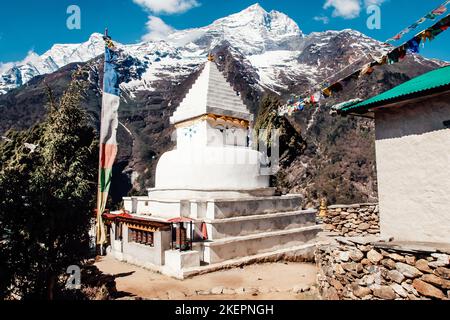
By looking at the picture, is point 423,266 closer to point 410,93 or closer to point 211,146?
point 410,93

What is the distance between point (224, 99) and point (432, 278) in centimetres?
1193

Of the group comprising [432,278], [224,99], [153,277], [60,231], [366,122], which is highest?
[366,122]

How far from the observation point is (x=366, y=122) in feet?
284

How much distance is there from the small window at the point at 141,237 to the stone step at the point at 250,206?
2221mm

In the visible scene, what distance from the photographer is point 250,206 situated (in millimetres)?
13844

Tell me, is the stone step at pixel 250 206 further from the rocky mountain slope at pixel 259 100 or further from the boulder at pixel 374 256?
the rocky mountain slope at pixel 259 100

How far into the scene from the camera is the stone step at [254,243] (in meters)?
11.9

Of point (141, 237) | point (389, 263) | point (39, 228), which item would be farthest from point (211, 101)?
point (389, 263)

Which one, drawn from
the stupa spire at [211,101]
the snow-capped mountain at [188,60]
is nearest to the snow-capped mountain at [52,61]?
the snow-capped mountain at [188,60]

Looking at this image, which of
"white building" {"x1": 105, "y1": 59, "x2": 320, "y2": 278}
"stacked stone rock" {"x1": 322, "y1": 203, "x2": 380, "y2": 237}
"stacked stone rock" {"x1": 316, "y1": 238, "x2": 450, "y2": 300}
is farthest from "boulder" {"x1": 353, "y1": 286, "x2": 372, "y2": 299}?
"stacked stone rock" {"x1": 322, "y1": 203, "x2": 380, "y2": 237}

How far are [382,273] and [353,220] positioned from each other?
7490mm
